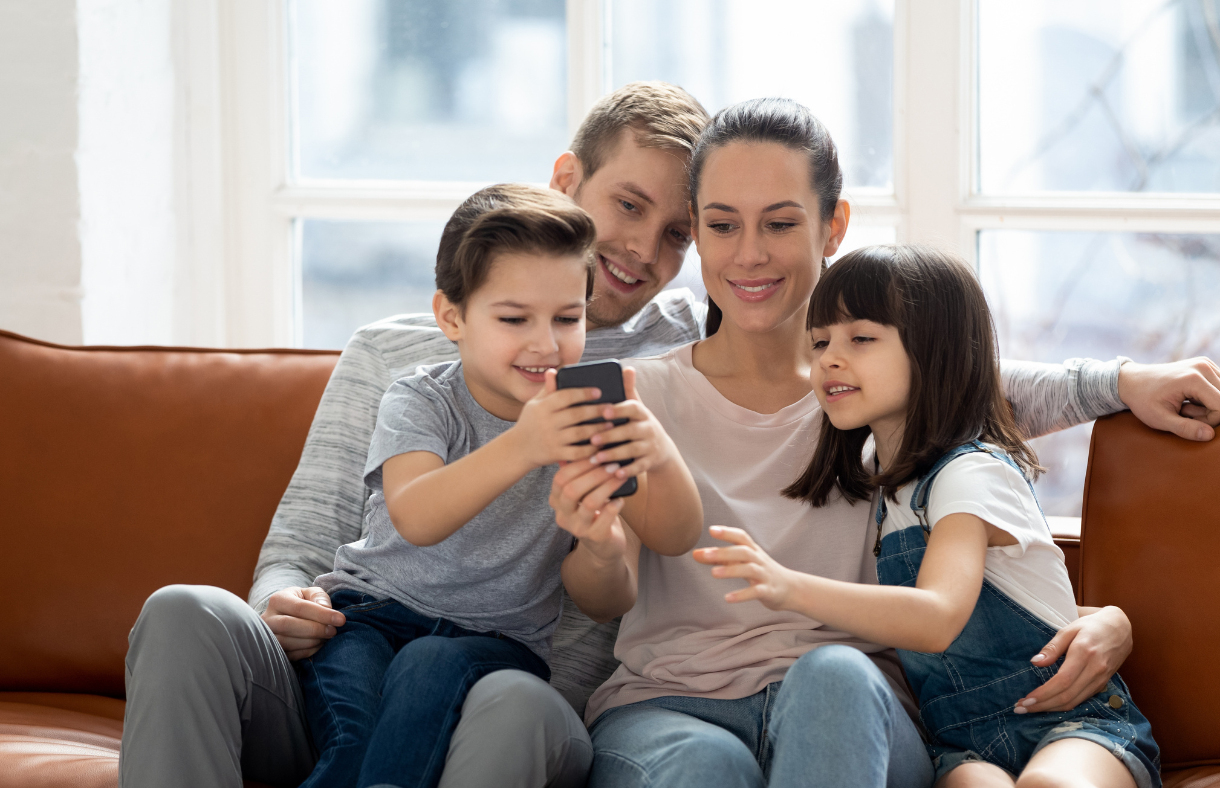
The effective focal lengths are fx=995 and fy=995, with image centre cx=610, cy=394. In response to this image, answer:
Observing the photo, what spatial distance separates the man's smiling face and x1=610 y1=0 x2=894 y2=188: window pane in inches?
30.5

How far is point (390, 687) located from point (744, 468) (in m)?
0.53

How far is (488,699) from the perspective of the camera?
1.03 m

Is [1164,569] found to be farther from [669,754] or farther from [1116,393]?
[669,754]

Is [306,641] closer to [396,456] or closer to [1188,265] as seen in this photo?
[396,456]

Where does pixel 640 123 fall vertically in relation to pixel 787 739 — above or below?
above

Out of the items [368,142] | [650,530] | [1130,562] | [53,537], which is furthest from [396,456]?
[368,142]

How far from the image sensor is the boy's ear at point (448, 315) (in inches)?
48.8

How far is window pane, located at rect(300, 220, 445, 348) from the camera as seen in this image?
7.55 feet

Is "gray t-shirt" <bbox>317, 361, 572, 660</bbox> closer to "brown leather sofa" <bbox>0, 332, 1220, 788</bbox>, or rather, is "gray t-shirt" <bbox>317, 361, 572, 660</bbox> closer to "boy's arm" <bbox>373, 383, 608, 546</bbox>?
"boy's arm" <bbox>373, 383, 608, 546</bbox>

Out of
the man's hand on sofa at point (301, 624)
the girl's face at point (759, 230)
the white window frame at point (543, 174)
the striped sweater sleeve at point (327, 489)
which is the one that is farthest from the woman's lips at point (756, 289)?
the white window frame at point (543, 174)

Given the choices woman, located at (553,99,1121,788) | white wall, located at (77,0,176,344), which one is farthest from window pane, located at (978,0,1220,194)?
white wall, located at (77,0,176,344)

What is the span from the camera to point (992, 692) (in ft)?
3.84

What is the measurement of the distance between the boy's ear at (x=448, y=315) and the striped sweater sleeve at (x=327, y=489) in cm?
29

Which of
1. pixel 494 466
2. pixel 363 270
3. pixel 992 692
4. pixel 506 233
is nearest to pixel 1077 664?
pixel 992 692
